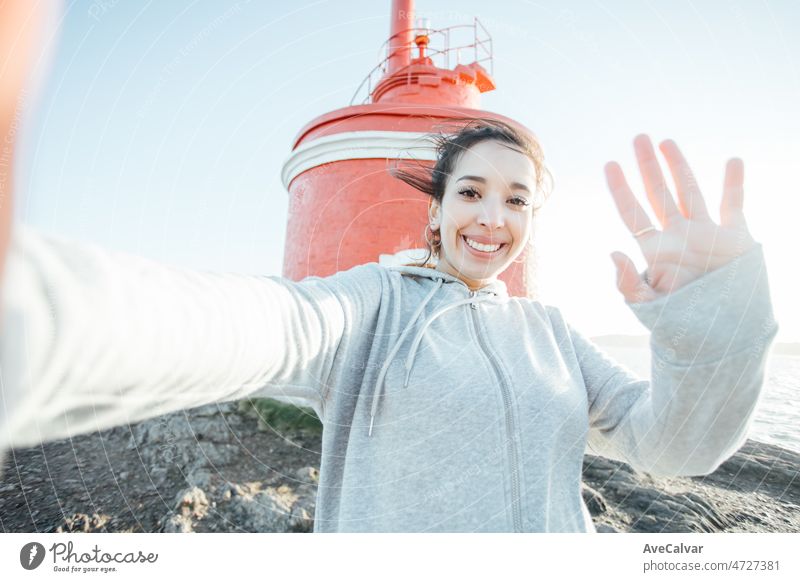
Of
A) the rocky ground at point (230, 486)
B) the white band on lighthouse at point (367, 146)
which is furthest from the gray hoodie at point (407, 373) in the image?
the white band on lighthouse at point (367, 146)

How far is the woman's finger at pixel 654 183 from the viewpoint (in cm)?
45

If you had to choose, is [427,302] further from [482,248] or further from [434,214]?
[434,214]

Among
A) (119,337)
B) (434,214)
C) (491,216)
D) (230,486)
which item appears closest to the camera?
(119,337)

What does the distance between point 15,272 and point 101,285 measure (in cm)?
4

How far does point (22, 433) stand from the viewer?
0.96 ft

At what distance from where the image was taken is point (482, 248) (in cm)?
70

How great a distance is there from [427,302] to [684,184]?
1.15 feet

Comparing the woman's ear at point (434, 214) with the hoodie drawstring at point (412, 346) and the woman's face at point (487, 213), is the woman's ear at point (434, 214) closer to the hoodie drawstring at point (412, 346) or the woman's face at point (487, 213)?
the woman's face at point (487, 213)

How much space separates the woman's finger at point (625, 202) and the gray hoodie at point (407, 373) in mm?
82

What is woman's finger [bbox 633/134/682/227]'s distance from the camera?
45 cm
